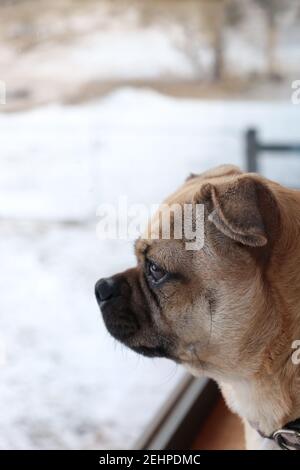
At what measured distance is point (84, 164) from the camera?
1753 mm

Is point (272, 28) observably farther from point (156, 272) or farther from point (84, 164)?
point (156, 272)

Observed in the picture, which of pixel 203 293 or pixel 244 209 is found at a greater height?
pixel 244 209

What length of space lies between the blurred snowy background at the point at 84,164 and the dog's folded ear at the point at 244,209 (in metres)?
0.51

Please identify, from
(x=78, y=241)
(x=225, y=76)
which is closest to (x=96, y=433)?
(x=78, y=241)

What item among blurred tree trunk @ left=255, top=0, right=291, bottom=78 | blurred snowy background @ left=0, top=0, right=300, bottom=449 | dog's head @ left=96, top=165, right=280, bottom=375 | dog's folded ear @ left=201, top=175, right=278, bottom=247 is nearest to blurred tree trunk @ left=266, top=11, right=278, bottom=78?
blurred tree trunk @ left=255, top=0, right=291, bottom=78

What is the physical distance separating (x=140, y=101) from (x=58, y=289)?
625 millimetres

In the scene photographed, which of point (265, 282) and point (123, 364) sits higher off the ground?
point (265, 282)

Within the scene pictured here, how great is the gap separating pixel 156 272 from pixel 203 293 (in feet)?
0.33

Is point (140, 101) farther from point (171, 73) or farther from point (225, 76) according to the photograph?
point (225, 76)

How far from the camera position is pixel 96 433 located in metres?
1.64

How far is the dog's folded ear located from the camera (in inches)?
41.7

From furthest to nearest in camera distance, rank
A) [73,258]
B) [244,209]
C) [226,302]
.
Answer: [73,258]
[226,302]
[244,209]

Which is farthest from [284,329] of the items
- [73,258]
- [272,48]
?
[272,48]

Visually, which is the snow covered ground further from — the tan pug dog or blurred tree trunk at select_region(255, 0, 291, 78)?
blurred tree trunk at select_region(255, 0, 291, 78)
